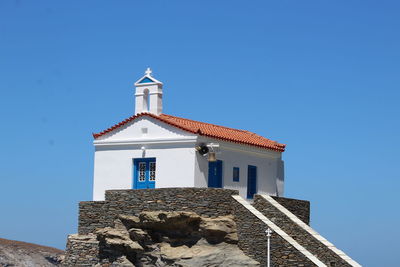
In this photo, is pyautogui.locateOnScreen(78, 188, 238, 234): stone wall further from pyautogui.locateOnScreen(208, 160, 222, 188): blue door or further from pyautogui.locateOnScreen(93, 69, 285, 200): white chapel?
pyautogui.locateOnScreen(208, 160, 222, 188): blue door

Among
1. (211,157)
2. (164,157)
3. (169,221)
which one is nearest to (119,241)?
(169,221)

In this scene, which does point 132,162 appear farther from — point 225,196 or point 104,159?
point 225,196

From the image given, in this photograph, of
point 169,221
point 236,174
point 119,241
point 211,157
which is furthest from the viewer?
point 236,174

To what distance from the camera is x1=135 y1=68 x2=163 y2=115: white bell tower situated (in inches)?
1623

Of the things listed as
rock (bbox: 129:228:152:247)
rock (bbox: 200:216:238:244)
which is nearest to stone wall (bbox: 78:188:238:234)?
rock (bbox: 200:216:238:244)

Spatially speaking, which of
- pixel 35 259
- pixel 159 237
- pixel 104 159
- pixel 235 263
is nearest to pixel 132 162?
pixel 104 159

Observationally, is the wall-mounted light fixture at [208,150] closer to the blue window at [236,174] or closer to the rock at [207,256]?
the blue window at [236,174]

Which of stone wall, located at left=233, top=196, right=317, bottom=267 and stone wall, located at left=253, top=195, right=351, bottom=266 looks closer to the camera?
stone wall, located at left=233, top=196, right=317, bottom=267

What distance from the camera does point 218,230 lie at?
116ft

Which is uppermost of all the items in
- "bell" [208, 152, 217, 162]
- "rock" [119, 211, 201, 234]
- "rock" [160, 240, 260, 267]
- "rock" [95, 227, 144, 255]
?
"bell" [208, 152, 217, 162]

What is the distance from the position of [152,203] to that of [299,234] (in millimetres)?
6954

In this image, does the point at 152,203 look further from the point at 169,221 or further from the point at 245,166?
the point at 245,166

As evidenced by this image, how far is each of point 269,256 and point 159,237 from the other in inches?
212

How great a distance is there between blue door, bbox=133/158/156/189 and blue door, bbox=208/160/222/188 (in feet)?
9.11
